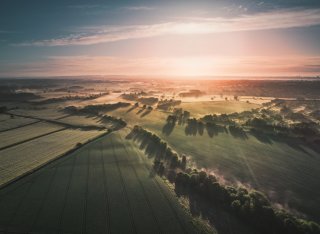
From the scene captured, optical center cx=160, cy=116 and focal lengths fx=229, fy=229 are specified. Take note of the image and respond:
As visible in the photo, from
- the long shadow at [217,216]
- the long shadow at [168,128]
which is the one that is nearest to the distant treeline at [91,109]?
the long shadow at [168,128]

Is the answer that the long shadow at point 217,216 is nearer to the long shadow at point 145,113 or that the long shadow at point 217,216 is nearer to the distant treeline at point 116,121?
the distant treeline at point 116,121

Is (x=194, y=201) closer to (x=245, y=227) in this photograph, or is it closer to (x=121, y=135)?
(x=245, y=227)

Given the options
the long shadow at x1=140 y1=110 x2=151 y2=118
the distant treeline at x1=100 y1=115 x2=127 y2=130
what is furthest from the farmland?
the long shadow at x1=140 y1=110 x2=151 y2=118

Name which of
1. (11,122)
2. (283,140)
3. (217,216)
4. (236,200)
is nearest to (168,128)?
(283,140)

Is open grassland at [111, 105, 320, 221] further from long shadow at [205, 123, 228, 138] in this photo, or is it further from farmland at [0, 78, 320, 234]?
long shadow at [205, 123, 228, 138]

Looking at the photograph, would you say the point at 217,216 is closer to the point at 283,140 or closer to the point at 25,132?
the point at 283,140

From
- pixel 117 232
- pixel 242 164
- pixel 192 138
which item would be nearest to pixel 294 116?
pixel 192 138
